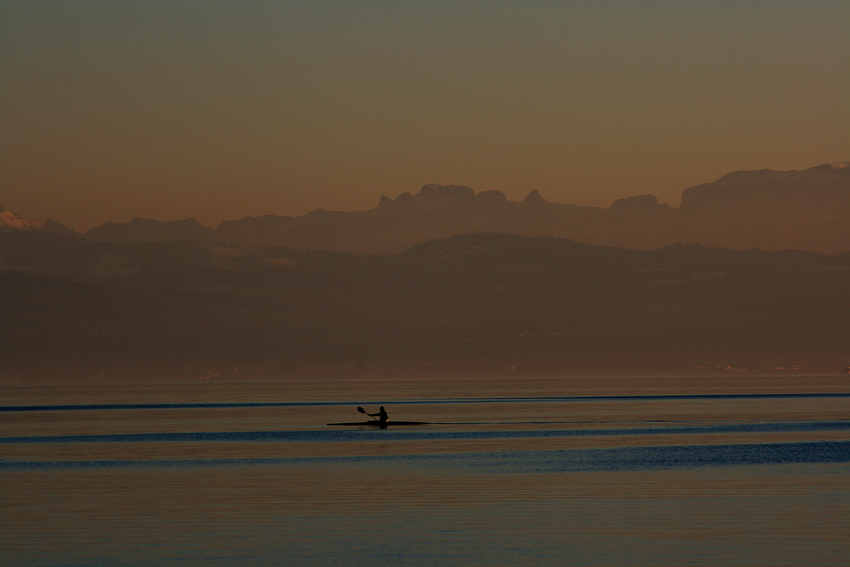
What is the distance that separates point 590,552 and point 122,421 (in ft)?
308

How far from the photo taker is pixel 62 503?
42.9 metres

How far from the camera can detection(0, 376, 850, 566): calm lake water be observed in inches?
1208

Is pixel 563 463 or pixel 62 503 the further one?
pixel 563 463

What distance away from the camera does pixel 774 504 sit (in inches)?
1545

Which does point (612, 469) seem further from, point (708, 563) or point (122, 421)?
point (122, 421)

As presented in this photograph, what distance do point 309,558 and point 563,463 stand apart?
29.9 metres

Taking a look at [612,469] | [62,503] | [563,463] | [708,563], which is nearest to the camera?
[708,563]

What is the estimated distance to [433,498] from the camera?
1699 inches

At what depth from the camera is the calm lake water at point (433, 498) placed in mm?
30672

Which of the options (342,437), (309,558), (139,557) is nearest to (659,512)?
(309,558)

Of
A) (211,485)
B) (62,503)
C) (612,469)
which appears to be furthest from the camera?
(612,469)

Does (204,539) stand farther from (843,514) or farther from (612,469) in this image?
(612,469)

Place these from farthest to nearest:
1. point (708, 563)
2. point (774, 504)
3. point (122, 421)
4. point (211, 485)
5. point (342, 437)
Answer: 1. point (122, 421)
2. point (342, 437)
3. point (211, 485)
4. point (774, 504)
5. point (708, 563)

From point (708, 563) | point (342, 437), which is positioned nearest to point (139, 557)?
point (708, 563)
